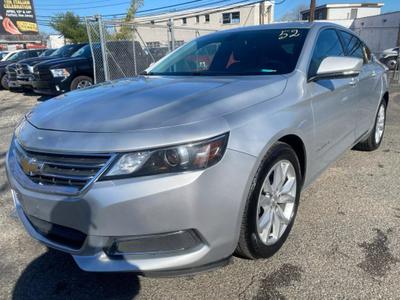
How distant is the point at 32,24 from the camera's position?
4469 cm

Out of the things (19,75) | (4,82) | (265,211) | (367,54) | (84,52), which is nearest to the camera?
(265,211)

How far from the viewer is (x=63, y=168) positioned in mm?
1884

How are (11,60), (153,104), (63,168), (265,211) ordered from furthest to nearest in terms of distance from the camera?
(11,60) < (265,211) < (153,104) < (63,168)

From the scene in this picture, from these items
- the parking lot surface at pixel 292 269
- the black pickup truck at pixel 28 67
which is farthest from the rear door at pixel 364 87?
the black pickup truck at pixel 28 67

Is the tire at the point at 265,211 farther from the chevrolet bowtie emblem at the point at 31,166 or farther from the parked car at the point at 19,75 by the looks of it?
the parked car at the point at 19,75

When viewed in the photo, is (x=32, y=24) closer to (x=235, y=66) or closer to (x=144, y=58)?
(x=144, y=58)

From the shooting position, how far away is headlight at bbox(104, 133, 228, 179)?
1.78 meters

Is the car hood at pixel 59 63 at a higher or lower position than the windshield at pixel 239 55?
lower

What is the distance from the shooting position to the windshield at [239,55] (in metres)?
2.94

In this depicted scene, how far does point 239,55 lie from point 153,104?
137 cm

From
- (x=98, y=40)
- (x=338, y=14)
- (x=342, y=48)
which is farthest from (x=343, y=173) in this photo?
(x=338, y=14)

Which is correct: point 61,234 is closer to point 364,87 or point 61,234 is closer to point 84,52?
point 364,87

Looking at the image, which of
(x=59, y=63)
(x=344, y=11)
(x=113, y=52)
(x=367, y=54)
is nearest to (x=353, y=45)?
(x=367, y=54)

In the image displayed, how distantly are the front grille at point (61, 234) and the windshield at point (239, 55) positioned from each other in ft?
5.74
